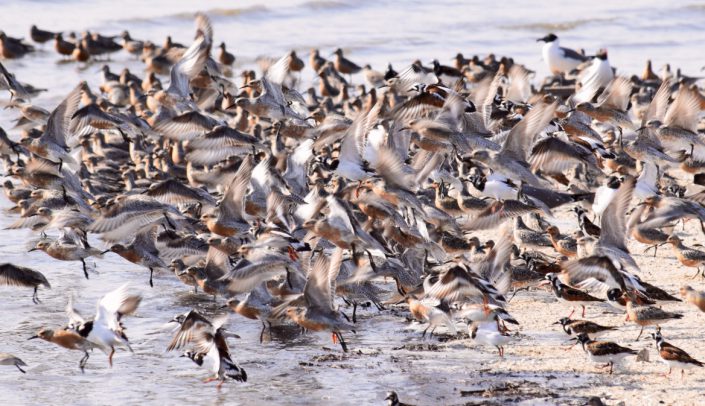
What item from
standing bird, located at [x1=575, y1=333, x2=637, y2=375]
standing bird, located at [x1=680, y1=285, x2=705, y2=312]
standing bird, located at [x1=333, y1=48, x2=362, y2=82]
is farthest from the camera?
standing bird, located at [x1=333, y1=48, x2=362, y2=82]

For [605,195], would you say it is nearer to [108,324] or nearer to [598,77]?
[598,77]

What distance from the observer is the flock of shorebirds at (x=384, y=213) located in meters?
9.68

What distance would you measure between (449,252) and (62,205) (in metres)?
5.04

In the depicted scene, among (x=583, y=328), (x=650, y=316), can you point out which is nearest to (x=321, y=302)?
(x=583, y=328)

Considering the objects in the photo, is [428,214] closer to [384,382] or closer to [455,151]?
[455,151]

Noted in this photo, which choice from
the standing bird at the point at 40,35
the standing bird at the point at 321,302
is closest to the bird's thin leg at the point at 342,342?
the standing bird at the point at 321,302

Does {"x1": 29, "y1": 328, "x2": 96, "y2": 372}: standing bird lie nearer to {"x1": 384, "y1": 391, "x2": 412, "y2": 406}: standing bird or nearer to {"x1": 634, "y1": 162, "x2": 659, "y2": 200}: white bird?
{"x1": 384, "y1": 391, "x2": 412, "y2": 406}: standing bird

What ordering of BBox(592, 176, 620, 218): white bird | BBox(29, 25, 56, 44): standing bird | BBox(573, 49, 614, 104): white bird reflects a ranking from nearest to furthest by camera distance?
1. BBox(592, 176, 620, 218): white bird
2. BBox(573, 49, 614, 104): white bird
3. BBox(29, 25, 56, 44): standing bird

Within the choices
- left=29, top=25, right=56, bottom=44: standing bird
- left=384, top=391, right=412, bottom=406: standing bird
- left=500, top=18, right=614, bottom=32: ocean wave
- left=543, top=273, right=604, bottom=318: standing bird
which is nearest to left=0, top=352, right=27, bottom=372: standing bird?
left=384, top=391, right=412, bottom=406: standing bird

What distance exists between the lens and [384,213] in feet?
36.7

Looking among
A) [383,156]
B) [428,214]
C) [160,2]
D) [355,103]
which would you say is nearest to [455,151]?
[428,214]

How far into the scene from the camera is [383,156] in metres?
10.8

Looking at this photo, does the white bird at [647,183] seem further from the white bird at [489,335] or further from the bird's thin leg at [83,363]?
the bird's thin leg at [83,363]

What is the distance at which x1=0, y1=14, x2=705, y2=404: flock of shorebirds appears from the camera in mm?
9680
